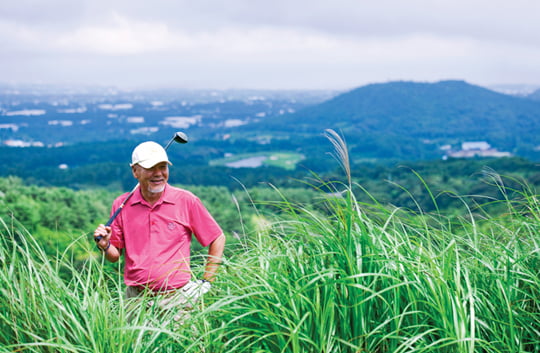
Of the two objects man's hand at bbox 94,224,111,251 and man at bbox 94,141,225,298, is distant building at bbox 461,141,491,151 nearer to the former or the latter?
man at bbox 94,141,225,298

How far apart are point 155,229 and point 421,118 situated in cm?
Answer: 13922

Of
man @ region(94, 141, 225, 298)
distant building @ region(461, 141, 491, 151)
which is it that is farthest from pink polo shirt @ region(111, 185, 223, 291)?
distant building @ region(461, 141, 491, 151)

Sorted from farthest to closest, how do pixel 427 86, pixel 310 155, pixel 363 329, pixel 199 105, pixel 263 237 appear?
pixel 427 86 → pixel 199 105 → pixel 310 155 → pixel 263 237 → pixel 363 329

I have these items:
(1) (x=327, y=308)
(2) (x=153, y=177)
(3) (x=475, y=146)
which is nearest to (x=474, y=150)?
(3) (x=475, y=146)

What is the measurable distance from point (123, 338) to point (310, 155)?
3856 inches

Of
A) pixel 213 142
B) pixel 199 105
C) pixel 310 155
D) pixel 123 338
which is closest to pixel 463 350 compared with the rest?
pixel 123 338

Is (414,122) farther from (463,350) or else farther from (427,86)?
(463,350)

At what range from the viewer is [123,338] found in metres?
1.87

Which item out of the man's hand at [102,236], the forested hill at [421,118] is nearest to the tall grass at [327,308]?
the man's hand at [102,236]

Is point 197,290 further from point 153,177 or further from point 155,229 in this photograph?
point 153,177

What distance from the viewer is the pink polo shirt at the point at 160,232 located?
2434 millimetres

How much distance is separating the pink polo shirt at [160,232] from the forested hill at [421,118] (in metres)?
105

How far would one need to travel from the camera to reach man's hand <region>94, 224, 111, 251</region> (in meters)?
2.32

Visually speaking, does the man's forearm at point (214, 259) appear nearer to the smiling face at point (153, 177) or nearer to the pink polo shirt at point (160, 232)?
the pink polo shirt at point (160, 232)
